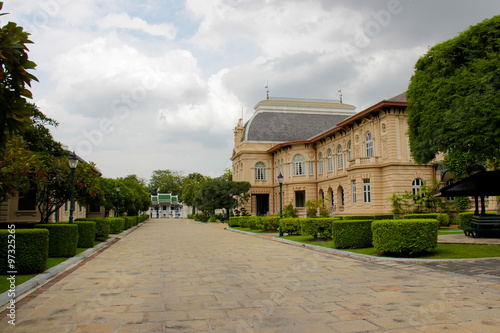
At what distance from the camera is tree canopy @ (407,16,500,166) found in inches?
574

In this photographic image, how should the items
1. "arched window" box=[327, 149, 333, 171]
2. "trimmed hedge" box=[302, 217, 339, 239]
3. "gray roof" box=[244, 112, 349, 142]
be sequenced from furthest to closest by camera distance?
"gray roof" box=[244, 112, 349, 142]
"arched window" box=[327, 149, 333, 171]
"trimmed hedge" box=[302, 217, 339, 239]

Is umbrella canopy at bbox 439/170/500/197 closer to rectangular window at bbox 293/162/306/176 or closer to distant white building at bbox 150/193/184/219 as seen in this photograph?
rectangular window at bbox 293/162/306/176

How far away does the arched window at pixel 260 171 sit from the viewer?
5331 centimetres

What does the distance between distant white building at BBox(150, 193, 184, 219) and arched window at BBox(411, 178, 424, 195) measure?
79354 mm

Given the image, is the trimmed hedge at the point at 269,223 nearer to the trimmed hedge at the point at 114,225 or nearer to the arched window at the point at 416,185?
the trimmed hedge at the point at 114,225

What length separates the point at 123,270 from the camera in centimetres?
1055

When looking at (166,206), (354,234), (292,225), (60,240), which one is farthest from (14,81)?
(166,206)

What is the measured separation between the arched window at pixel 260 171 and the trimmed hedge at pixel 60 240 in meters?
40.9

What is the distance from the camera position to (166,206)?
106 metres

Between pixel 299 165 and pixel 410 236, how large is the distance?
35.5 m

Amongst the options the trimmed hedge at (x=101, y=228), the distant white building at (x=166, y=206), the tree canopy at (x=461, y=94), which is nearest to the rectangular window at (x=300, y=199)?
the tree canopy at (x=461, y=94)

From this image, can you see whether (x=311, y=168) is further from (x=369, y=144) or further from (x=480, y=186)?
(x=480, y=186)

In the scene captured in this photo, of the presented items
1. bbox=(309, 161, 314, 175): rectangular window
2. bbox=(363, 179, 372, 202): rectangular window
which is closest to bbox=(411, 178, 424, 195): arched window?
bbox=(363, 179, 372, 202): rectangular window

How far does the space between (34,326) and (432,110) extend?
16.2 meters
